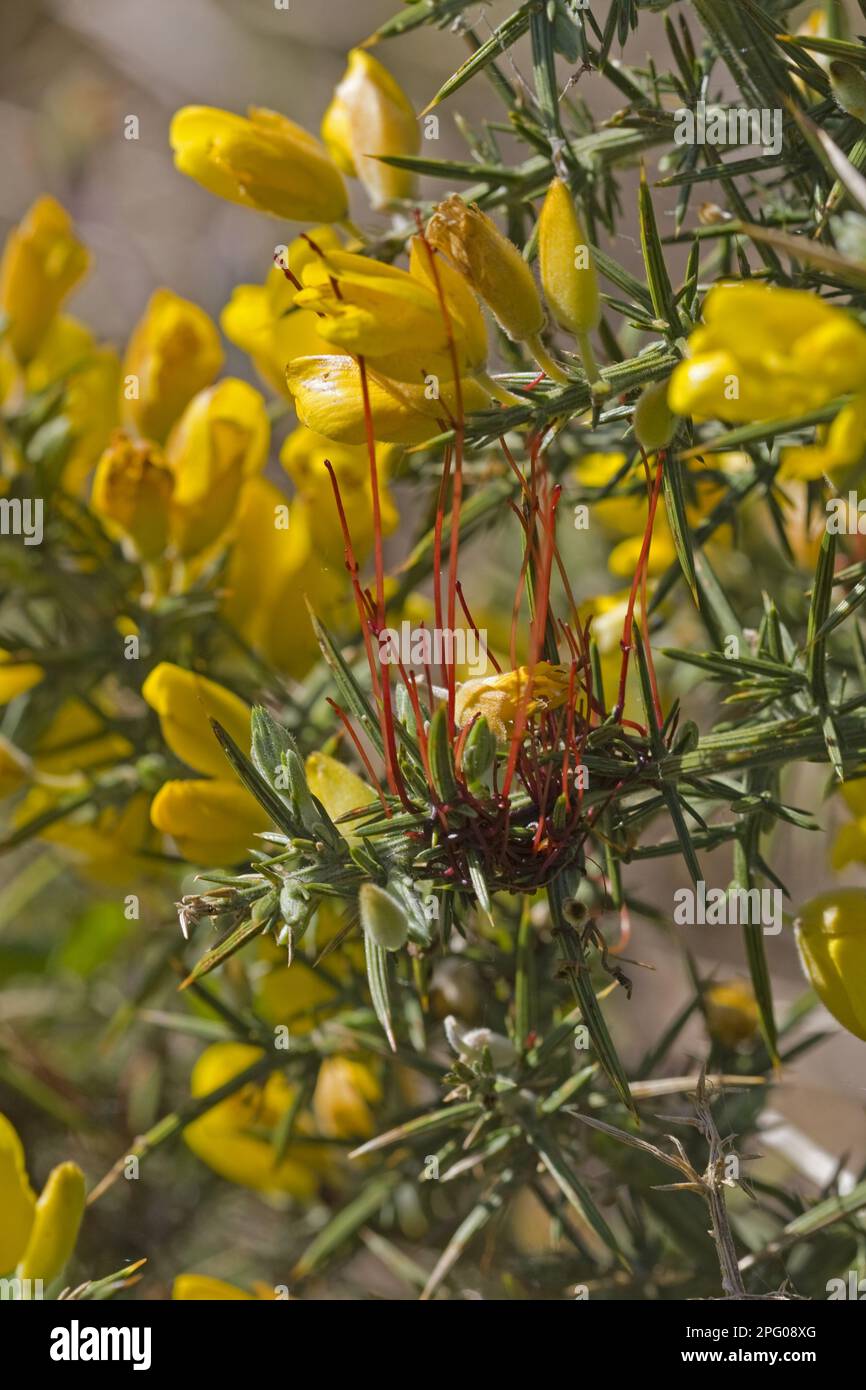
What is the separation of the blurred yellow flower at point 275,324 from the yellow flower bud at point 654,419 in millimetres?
331

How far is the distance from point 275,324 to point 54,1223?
64 cm

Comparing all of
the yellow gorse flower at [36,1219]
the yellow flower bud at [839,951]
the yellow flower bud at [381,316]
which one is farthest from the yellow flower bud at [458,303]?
the yellow gorse flower at [36,1219]

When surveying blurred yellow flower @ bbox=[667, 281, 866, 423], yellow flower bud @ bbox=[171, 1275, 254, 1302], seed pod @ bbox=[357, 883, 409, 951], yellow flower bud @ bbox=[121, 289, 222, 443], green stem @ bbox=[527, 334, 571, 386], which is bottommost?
yellow flower bud @ bbox=[171, 1275, 254, 1302]

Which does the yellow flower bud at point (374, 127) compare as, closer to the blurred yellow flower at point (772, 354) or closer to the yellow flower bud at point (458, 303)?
the yellow flower bud at point (458, 303)

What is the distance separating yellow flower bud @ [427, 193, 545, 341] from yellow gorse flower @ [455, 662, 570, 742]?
0.16 meters

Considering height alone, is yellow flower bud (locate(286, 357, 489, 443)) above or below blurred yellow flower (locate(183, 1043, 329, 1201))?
above

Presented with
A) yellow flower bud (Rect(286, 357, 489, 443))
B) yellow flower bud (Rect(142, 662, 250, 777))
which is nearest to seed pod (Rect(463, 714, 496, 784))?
yellow flower bud (Rect(286, 357, 489, 443))

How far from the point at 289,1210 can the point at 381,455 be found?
775 mm

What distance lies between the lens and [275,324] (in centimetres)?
95

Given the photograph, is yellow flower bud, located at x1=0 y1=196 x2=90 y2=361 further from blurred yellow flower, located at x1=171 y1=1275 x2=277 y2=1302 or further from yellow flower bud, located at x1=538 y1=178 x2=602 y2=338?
blurred yellow flower, located at x1=171 y1=1275 x2=277 y2=1302

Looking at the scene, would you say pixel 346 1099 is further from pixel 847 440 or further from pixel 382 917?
pixel 847 440

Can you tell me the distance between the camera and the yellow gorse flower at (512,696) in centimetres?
60

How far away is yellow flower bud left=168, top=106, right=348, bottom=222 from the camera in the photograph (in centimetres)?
76

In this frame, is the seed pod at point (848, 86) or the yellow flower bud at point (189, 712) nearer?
the seed pod at point (848, 86)
